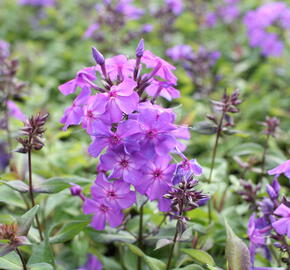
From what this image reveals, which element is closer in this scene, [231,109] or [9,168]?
[231,109]

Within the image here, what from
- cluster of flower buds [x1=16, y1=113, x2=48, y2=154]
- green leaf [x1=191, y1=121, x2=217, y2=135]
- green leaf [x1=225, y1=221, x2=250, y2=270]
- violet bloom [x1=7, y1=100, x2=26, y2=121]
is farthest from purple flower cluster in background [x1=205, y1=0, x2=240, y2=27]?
green leaf [x1=225, y1=221, x2=250, y2=270]

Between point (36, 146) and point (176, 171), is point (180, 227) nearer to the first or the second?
point (176, 171)

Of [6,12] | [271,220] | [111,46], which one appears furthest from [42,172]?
[6,12]

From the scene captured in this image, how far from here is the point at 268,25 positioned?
464cm

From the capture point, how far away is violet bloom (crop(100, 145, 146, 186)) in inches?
66.6

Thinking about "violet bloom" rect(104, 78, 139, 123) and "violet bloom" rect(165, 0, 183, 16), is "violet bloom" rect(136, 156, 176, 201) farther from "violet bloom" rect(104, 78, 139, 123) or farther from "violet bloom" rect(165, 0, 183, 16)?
"violet bloom" rect(165, 0, 183, 16)

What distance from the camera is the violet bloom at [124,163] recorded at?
1.69 m

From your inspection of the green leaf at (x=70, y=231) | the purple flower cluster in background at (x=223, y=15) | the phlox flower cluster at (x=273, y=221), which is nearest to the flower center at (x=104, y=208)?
the green leaf at (x=70, y=231)

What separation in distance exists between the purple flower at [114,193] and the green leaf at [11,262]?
15.4 inches

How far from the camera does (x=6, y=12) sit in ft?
20.2

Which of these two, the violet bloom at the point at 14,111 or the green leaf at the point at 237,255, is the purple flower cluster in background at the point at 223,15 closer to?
the violet bloom at the point at 14,111

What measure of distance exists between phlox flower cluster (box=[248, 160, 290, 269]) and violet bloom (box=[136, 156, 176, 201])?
16.6 inches

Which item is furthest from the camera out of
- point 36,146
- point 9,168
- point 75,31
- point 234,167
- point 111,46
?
point 75,31

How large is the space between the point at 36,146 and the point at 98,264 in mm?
844
